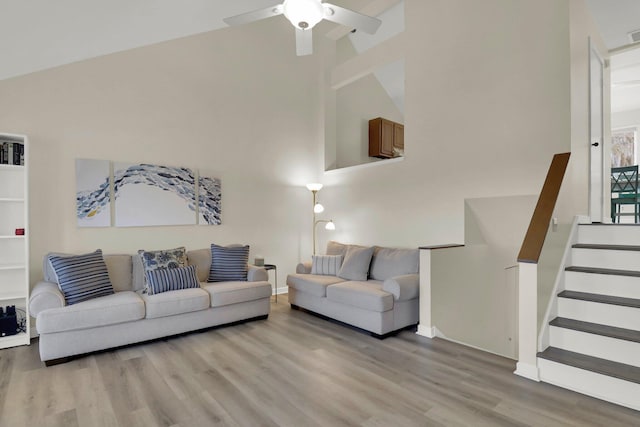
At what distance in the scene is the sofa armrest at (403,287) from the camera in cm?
353

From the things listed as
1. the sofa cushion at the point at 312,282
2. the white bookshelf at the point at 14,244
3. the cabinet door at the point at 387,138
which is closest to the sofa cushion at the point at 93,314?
the white bookshelf at the point at 14,244

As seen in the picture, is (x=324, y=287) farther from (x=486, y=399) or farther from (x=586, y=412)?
(x=586, y=412)

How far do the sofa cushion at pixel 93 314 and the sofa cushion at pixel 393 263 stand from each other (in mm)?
2665

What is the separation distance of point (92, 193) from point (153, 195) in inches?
25.2

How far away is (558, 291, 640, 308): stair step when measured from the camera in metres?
2.61

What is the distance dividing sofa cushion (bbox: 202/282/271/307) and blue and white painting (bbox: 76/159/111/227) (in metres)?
1.43

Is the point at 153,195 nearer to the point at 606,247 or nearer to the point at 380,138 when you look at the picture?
the point at 380,138

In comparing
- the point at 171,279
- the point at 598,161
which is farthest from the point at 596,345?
the point at 171,279

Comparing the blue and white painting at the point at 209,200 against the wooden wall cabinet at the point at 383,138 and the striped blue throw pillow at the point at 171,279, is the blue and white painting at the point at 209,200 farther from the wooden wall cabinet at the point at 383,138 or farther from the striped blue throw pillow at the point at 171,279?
the wooden wall cabinet at the point at 383,138

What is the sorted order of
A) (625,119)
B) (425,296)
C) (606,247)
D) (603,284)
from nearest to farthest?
1. (603,284)
2. (606,247)
3. (425,296)
4. (625,119)

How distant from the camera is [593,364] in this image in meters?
2.40

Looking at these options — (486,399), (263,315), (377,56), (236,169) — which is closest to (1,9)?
(236,169)

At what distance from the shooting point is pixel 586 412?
2127 mm

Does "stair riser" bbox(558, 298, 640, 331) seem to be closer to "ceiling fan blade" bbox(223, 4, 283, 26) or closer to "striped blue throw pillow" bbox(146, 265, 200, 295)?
"ceiling fan blade" bbox(223, 4, 283, 26)
